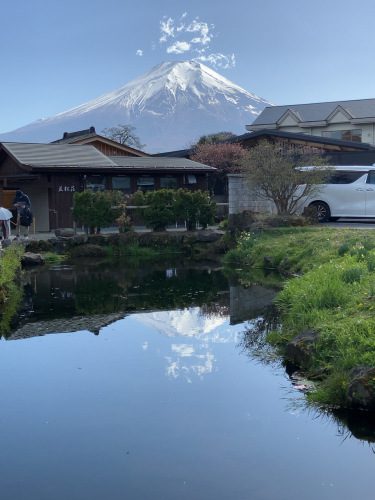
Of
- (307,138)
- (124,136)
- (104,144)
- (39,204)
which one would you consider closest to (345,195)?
(307,138)

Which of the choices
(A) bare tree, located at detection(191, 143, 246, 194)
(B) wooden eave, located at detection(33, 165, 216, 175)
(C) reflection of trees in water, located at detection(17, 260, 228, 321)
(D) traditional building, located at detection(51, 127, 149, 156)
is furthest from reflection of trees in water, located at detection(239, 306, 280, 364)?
(D) traditional building, located at detection(51, 127, 149, 156)

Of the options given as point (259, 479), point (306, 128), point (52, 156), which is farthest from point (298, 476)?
point (306, 128)

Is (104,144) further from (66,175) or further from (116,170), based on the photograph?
(66,175)

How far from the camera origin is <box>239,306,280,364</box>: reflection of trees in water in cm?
751

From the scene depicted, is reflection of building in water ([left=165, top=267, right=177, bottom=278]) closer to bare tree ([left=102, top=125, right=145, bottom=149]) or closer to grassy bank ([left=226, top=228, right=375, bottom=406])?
grassy bank ([left=226, top=228, right=375, bottom=406])

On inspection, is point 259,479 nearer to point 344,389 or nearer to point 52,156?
point 344,389

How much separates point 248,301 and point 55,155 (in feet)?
48.2

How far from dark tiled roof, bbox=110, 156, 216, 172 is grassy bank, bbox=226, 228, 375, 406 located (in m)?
11.1

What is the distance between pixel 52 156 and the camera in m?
23.6

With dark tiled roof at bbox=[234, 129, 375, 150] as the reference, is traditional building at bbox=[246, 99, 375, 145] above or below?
above

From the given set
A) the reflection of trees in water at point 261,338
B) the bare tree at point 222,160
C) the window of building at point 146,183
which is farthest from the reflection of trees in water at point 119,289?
the bare tree at point 222,160

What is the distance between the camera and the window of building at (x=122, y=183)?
24.3m

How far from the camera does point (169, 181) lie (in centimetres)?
A: 2552

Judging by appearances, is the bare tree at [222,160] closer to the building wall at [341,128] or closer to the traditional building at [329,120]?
the traditional building at [329,120]
